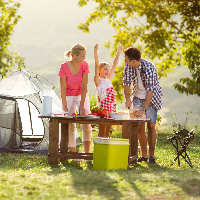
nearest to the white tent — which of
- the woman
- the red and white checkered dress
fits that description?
the red and white checkered dress

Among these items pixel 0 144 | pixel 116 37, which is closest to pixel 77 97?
pixel 0 144

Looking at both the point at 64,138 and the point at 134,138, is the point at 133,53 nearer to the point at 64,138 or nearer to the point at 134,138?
the point at 134,138

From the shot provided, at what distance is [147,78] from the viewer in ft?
15.6

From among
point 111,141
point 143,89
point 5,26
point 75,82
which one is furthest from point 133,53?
point 5,26

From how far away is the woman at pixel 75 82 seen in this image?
15.5 ft

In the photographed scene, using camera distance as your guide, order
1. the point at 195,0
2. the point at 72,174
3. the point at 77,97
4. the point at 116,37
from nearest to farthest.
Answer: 1. the point at 72,174
2. the point at 77,97
3. the point at 195,0
4. the point at 116,37

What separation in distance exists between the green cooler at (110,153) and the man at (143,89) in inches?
29.6

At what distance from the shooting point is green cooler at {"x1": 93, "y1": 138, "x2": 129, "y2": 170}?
415cm

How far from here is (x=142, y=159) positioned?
198 inches

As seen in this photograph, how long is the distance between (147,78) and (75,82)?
1056 millimetres

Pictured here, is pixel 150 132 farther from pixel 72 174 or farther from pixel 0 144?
pixel 0 144

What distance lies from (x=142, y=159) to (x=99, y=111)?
1164 millimetres

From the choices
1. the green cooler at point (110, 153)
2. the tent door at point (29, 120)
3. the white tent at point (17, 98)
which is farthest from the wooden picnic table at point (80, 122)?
the tent door at point (29, 120)

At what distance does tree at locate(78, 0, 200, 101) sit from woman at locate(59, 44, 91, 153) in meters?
5.00
